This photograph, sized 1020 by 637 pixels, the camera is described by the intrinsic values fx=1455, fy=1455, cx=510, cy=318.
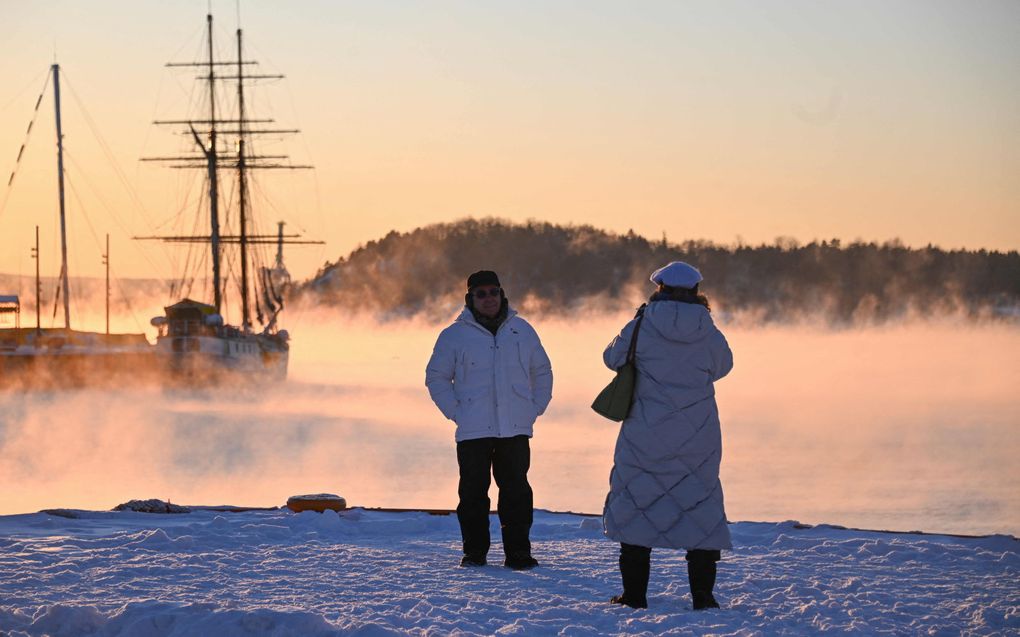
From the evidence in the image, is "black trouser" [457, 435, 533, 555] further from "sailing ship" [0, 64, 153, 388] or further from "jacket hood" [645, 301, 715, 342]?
"sailing ship" [0, 64, 153, 388]

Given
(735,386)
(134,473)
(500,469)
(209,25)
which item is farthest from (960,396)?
(500,469)

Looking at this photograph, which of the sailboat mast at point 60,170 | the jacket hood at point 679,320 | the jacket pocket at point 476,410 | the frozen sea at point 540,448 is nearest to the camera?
the jacket hood at point 679,320

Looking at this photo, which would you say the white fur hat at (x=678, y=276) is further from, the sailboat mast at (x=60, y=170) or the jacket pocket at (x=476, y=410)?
the sailboat mast at (x=60, y=170)

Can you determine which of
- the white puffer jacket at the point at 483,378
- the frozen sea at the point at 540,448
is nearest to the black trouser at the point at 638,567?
the white puffer jacket at the point at 483,378

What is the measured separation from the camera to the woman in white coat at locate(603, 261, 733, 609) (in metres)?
7.49

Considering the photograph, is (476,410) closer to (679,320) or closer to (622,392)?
(622,392)

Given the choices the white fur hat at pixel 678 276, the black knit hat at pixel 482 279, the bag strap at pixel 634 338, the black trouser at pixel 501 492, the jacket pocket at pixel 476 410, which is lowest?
the black trouser at pixel 501 492

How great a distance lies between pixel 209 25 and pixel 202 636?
65.4 metres

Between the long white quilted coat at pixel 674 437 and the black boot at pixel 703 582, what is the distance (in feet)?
0.33

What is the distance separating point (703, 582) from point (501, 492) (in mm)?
1774

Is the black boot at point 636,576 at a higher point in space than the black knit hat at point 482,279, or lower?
lower

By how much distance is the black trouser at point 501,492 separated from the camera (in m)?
8.81

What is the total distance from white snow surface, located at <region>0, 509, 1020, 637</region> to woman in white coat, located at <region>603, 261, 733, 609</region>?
0.30 meters

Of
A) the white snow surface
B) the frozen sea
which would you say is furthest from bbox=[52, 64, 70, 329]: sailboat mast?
the white snow surface
